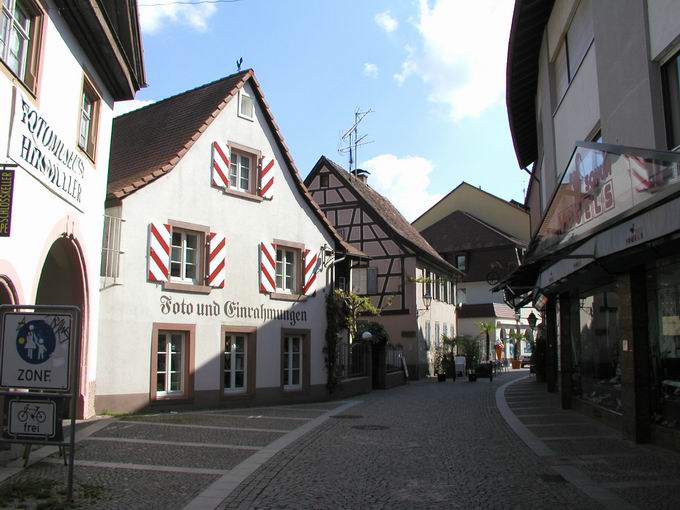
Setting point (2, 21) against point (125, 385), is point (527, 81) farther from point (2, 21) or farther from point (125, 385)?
point (2, 21)

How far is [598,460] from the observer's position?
8.65 meters

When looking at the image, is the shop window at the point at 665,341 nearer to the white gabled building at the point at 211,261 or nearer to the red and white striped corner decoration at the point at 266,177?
the white gabled building at the point at 211,261

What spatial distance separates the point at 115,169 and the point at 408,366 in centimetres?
1686

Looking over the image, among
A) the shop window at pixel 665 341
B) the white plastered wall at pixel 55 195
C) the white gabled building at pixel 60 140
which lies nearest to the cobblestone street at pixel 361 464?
the shop window at pixel 665 341

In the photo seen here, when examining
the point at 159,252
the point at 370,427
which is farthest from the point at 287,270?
the point at 370,427

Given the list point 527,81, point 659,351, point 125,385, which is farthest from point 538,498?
point 527,81

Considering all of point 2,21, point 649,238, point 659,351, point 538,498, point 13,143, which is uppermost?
point 2,21

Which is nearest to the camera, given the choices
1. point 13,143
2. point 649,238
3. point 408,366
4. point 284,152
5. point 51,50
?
point 649,238

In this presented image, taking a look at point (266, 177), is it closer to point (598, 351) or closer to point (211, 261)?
point (211, 261)

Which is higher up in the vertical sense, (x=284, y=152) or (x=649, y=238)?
(x=284, y=152)

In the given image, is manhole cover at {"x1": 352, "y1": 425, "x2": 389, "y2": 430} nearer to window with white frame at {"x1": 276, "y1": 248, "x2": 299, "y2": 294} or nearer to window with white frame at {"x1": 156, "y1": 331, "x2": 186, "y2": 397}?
window with white frame at {"x1": 156, "y1": 331, "x2": 186, "y2": 397}

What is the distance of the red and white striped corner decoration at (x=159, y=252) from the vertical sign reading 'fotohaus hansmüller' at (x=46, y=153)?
3341 mm

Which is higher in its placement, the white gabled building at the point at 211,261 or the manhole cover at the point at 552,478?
the white gabled building at the point at 211,261

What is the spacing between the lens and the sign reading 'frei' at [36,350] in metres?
6.50
